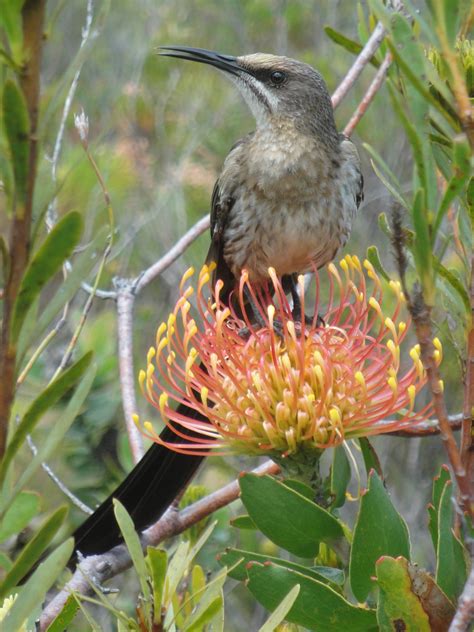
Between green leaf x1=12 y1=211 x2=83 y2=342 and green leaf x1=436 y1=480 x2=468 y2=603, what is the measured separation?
0.63 metres

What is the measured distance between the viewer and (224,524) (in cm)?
272

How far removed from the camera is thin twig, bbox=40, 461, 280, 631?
1.67m

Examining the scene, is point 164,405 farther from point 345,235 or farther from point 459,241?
point 345,235

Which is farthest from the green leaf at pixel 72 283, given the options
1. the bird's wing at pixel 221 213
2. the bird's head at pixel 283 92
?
the bird's head at pixel 283 92

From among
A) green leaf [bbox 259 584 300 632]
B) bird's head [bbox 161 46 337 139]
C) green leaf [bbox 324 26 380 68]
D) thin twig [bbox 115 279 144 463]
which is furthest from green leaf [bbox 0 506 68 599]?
bird's head [bbox 161 46 337 139]

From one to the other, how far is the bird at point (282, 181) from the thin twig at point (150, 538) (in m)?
1.01

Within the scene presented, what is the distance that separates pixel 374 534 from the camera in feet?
3.95

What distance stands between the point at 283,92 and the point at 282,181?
374 millimetres

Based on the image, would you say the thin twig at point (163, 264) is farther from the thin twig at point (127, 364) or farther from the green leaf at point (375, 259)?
the green leaf at point (375, 259)

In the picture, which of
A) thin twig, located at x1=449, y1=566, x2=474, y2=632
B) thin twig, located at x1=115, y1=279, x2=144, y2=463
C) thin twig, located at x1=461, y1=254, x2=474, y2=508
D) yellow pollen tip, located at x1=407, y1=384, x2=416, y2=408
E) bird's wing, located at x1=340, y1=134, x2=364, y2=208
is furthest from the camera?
bird's wing, located at x1=340, y1=134, x2=364, y2=208

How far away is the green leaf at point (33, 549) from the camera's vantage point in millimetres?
797

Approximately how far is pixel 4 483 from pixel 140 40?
265 inches

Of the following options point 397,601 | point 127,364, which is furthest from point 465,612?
point 127,364

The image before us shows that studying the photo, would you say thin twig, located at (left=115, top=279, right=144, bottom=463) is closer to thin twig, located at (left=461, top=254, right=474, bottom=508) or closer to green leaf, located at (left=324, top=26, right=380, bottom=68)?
green leaf, located at (left=324, top=26, right=380, bottom=68)
